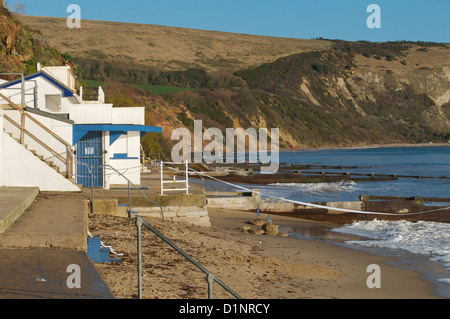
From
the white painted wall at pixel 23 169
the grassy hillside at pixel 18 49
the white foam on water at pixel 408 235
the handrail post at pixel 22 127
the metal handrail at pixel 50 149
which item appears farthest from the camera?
the grassy hillside at pixel 18 49

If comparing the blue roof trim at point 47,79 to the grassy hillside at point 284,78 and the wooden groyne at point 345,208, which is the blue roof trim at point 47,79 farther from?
the grassy hillside at point 284,78

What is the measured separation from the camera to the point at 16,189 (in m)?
14.9

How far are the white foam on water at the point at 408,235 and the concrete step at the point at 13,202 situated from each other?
10.2 metres

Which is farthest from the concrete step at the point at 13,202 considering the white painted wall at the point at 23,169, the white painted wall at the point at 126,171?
the white painted wall at the point at 126,171

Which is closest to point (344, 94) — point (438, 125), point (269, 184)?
point (438, 125)

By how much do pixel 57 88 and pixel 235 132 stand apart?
8771cm

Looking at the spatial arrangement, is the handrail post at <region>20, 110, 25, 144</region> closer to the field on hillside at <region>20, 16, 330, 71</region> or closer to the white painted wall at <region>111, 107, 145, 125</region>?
the white painted wall at <region>111, 107, 145, 125</region>

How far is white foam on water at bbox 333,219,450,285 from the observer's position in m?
A: 18.3

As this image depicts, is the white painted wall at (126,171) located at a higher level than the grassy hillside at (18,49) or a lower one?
lower

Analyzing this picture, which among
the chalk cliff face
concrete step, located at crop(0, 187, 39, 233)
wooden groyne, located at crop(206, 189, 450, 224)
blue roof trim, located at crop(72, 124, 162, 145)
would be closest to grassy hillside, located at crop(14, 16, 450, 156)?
the chalk cliff face

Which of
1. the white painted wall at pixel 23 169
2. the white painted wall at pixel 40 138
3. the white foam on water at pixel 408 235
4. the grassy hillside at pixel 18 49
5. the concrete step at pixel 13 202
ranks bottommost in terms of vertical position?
the white foam on water at pixel 408 235

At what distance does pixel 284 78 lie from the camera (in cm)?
15600

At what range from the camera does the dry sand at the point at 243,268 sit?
958 centimetres

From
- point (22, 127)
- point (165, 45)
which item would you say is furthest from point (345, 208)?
point (165, 45)
